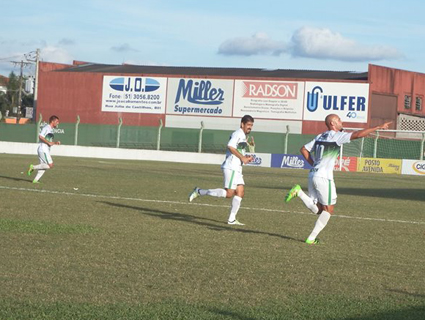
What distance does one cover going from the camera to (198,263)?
973 centimetres

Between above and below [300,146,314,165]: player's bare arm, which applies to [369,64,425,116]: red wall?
above

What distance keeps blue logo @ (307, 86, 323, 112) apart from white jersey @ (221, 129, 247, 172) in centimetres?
5436

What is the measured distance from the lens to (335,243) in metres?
12.4

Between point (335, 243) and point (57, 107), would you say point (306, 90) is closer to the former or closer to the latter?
point (57, 107)

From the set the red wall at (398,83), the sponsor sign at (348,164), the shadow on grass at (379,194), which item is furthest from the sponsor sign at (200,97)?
the shadow on grass at (379,194)

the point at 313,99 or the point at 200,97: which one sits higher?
the point at 313,99

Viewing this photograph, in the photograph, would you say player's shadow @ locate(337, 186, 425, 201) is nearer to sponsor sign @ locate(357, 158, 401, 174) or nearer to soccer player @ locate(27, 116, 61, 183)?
soccer player @ locate(27, 116, 61, 183)

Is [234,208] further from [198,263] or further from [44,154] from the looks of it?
[44,154]

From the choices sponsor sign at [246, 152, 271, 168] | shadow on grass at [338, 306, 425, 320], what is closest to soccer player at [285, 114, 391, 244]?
shadow on grass at [338, 306, 425, 320]

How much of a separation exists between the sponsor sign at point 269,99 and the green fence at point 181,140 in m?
14.4

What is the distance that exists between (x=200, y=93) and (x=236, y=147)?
57.4 metres

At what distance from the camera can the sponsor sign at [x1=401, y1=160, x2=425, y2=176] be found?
50719 mm

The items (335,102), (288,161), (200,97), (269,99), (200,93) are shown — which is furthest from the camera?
(200,93)

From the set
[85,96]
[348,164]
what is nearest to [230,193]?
[348,164]
